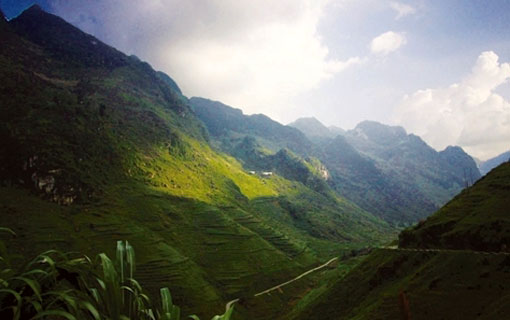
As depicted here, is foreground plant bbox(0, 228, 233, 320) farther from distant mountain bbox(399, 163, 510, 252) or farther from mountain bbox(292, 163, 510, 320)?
distant mountain bbox(399, 163, 510, 252)

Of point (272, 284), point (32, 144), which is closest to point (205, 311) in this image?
point (272, 284)

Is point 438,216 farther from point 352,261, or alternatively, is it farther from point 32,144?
point 32,144

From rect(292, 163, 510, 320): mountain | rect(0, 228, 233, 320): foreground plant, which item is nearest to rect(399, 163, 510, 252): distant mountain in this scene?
rect(292, 163, 510, 320): mountain

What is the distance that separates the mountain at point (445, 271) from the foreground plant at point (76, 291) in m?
54.1

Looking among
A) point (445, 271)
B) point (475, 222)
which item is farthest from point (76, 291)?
point (475, 222)

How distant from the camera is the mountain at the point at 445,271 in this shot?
5666 centimetres

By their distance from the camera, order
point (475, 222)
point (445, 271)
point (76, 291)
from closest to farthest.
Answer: point (76, 291), point (445, 271), point (475, 222)

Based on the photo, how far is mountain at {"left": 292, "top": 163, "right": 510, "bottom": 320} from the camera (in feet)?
186

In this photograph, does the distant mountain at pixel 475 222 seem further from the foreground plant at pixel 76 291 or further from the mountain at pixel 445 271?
the foreground plant at pixel 76 291

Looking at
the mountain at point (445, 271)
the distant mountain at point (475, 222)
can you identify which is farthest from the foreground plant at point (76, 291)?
the distant mountain at point (475, 222)

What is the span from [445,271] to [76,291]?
259 feet

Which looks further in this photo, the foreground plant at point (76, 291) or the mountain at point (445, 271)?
the mountain at point (445, 271)

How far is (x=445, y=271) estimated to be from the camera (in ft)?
216

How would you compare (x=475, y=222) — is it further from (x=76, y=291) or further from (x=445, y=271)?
(x=76, y=291)
